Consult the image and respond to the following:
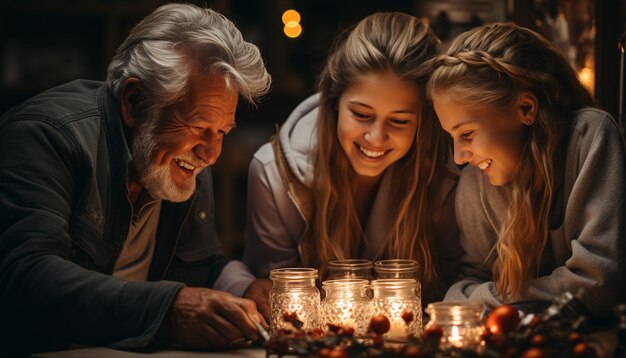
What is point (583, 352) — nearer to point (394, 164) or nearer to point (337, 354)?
point (337, 354)

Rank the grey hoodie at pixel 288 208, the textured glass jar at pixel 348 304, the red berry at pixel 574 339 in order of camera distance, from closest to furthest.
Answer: the red berry at pixel 574 339 < the textured glass jar at pixel 348 304 < the grey hoodie at pixel 288 208

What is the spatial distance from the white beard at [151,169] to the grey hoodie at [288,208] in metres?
0.39

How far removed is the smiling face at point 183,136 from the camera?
8.39ft

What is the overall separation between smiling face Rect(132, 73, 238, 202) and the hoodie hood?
38 cm

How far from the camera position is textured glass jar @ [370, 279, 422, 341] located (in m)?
2.21

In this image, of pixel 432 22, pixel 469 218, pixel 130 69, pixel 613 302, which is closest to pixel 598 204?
pixel 613 302

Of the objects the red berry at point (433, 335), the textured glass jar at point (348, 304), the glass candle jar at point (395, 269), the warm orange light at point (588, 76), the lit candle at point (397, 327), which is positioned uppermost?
the warm orange light at point (588, 76)

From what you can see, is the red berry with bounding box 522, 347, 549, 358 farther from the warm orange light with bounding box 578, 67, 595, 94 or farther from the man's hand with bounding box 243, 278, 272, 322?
the warm orange light with bounding box 578, 67, 595, 94

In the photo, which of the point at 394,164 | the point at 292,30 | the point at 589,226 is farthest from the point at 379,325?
the point at 292,30

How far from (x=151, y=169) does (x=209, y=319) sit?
0.63 metres

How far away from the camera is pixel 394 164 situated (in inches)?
116

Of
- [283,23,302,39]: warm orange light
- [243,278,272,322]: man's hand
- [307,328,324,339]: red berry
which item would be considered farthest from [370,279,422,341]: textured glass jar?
[283,23,302,39]: warm orange light

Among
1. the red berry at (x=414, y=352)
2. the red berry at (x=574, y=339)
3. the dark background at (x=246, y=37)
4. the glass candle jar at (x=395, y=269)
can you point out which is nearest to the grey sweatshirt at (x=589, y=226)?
the glass candle jar at (x=395, y=269)

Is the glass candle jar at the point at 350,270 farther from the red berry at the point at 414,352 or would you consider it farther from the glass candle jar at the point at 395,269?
the red berry at the point at 414,352
